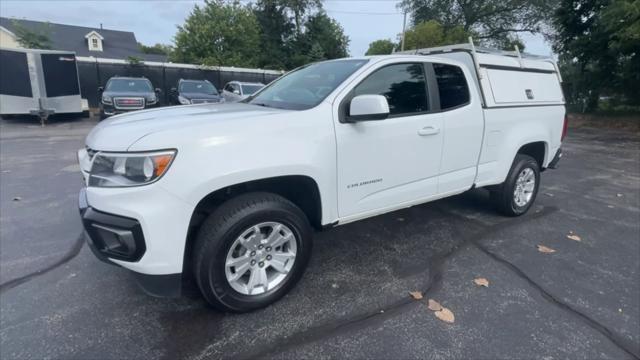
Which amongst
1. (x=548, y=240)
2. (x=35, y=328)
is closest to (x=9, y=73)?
(x=35, y=328)

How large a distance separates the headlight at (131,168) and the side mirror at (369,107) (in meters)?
1.27

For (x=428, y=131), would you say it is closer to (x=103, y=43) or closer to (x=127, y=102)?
(x=127, y=102)

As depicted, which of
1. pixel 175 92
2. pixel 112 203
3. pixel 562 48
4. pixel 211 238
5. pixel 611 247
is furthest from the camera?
pixel 562 48

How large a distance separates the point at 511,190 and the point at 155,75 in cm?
1867

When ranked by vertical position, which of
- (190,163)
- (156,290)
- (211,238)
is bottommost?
(156,290)

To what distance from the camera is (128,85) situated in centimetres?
1282

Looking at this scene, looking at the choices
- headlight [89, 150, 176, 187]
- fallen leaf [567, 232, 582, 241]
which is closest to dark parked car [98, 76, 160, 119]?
headlight [89, 150, 176, 187]

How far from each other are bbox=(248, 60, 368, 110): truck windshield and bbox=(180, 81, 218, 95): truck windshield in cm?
1148

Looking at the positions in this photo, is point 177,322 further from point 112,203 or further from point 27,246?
point 27,246

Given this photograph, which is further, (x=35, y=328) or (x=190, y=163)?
(x=35, y=328)

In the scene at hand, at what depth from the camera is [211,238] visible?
2.30 m

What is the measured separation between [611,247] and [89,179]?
485 cm

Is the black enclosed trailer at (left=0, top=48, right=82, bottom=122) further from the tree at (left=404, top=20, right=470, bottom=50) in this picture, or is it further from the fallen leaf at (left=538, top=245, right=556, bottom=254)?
the tree at (left=404, top=20, right=470, bottom=50)

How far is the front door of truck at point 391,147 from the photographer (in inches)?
111
